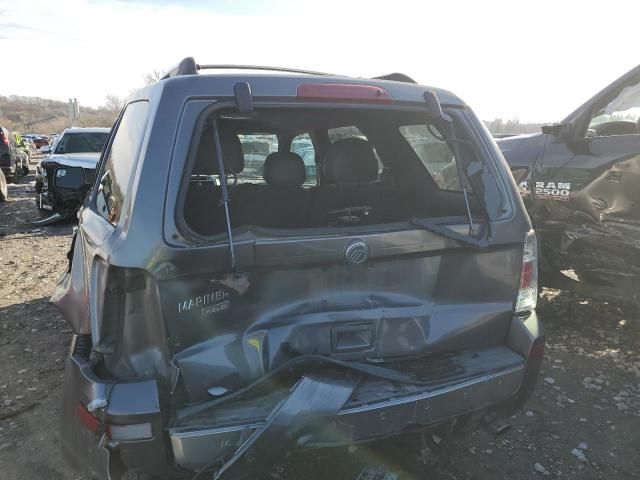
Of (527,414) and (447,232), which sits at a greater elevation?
(447,232)

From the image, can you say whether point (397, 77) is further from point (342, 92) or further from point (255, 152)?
point (255, 152)

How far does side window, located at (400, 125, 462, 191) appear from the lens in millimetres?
3012

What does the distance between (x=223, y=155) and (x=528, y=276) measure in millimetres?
1919

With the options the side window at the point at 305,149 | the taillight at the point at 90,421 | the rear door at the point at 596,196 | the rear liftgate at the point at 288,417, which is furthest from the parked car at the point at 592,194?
the taillight at the point at 90,421

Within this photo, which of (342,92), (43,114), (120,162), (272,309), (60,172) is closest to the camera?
(272,309)

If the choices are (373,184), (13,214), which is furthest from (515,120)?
(373,184)

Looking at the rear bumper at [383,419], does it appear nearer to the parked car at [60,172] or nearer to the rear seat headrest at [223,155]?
the rear seat headrest at [223,155]

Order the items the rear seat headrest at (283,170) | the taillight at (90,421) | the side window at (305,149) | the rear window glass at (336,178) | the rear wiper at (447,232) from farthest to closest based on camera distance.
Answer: the side window at (305,149) → the rear seat headrest at (283,170) → the rear window glass at (336,178) → the rear wiper at (447,232) → the taillight at (90,421)

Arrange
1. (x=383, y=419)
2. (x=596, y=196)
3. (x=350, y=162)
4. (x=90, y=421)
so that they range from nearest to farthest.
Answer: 1. (x=90, y=421)
2. (x=383, y=419)
3. (x=350, y=162)
4. (x=596, y=196)

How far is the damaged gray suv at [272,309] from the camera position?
72.0 inches

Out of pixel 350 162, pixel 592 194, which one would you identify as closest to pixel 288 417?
pixel 350 162

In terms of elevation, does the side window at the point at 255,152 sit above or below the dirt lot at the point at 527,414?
above

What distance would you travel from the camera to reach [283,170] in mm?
3156

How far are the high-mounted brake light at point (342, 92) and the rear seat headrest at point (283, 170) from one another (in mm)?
1006
